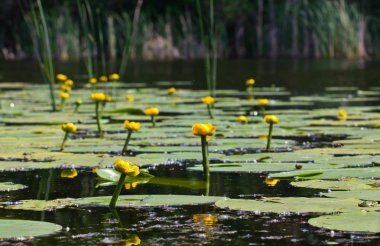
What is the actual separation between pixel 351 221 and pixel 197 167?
1202mm

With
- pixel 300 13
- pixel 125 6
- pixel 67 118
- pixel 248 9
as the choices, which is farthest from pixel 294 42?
pixel 67 118

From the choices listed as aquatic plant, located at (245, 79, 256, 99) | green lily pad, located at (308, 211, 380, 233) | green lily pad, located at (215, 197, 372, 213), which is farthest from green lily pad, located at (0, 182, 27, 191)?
aquatic plant, located at (245, 79, 256, 99)

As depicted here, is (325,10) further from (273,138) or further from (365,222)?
(365,222)

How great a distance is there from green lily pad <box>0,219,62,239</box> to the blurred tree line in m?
13.6

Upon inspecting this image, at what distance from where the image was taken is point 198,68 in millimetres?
14625

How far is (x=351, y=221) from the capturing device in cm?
224

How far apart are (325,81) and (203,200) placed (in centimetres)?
802

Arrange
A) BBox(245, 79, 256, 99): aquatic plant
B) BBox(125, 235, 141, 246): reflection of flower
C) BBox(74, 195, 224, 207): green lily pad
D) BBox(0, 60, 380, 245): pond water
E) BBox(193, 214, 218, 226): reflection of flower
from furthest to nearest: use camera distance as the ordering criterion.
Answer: BBox(245, 79, 256, 99): aquatic plant
BBox(74, 195, 224, 207): green lily pad
BBox(193, 214, 218, 226): reflection of flower
BBox(0, 60, 380, 245): pond water
BBox(125, 235, 141, 246): reflection of flower

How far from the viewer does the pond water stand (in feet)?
7.33

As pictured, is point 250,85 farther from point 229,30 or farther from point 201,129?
point 229,30

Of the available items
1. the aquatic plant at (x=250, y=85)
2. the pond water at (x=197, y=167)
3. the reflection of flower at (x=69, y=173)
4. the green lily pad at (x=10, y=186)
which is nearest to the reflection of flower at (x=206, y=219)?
the pond water at (x=197, y=167)

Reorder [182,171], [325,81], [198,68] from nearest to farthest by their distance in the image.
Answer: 1. [182,171]
2. [325,81]
3. [198,68]

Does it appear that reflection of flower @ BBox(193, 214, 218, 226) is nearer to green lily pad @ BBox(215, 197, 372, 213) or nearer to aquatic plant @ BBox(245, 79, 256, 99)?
green lily pad @ BBox(215, 197, 372, 213)

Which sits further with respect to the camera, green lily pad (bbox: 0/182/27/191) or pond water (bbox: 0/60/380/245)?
green lily pad (bbox: 0/182/27/191)
